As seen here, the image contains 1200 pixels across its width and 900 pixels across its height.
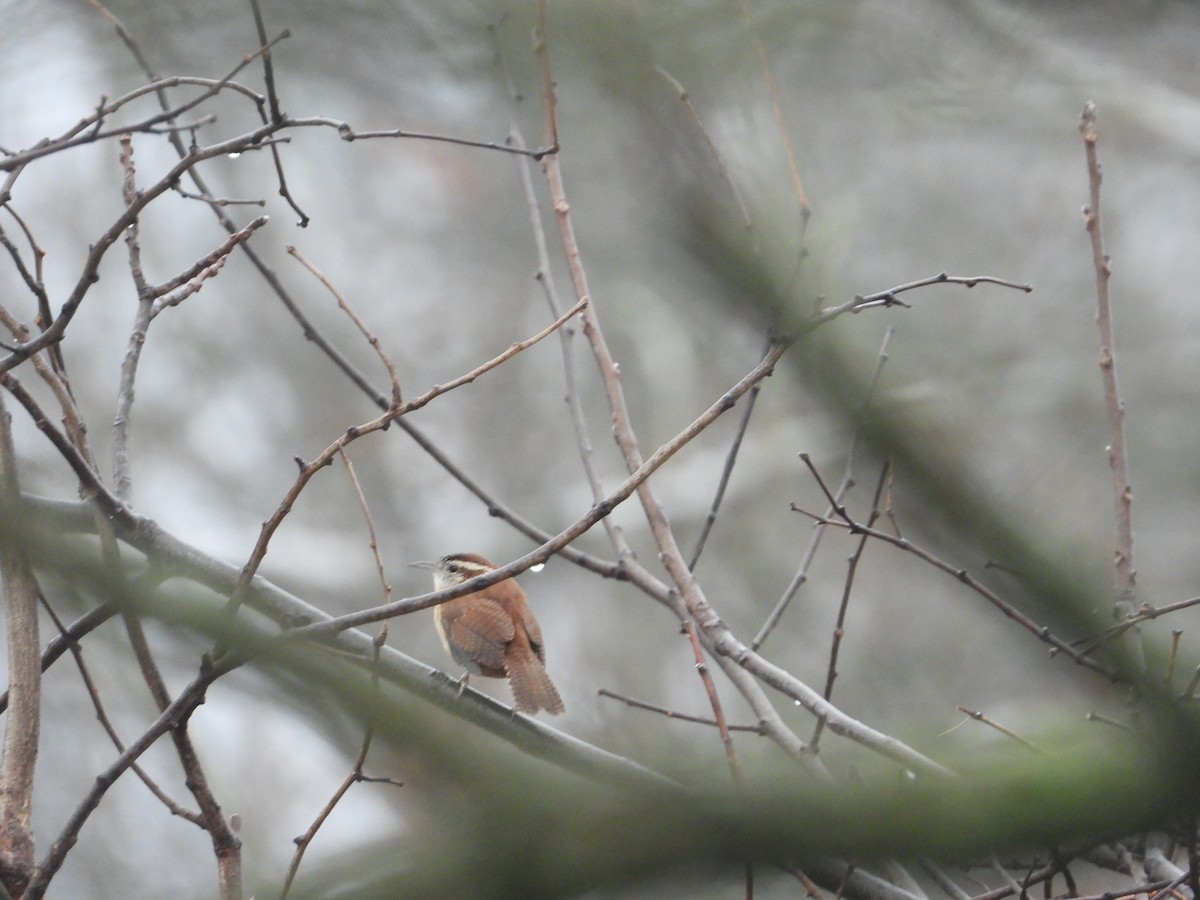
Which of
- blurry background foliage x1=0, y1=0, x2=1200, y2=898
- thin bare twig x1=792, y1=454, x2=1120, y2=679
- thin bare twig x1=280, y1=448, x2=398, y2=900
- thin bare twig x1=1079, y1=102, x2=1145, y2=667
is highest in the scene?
blurry background foliage x1=0, y1=0, x2=1200, y2=898

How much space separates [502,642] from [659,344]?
27.8 ft


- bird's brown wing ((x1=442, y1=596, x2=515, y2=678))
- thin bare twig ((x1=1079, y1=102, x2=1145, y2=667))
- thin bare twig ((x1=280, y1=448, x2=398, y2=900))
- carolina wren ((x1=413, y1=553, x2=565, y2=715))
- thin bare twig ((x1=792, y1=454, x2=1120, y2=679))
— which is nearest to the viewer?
thin bare twig ((x1=280, y1=448, x2=398, y2=900))

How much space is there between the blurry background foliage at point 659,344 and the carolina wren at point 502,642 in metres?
0.27

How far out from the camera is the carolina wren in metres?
3.88

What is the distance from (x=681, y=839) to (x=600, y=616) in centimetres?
1033

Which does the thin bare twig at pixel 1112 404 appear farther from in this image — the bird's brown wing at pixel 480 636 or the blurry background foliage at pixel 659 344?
the bird's brown wing at pixel 480 636

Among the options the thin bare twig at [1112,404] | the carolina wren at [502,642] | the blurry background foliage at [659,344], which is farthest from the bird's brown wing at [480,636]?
the thin bare twig at [1112,404]

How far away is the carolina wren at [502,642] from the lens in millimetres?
3881

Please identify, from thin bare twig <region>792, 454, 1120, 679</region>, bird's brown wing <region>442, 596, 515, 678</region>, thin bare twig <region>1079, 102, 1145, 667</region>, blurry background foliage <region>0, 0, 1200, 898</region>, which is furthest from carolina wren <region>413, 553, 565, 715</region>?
thin bare twig <region>1079, 102, 1145, 667</region>

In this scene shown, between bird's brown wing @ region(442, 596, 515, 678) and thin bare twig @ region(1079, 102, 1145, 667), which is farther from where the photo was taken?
bird's brown wing @ region(442, 596, 515, 678)

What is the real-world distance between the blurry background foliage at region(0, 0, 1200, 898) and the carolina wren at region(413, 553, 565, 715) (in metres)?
0.27

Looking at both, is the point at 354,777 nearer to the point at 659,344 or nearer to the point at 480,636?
the point at 480,636

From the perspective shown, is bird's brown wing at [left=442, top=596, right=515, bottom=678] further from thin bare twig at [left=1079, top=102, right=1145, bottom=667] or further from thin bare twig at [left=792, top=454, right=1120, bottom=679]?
thin bare twig at [left=1079, top=102, right=1145, bottom=667]

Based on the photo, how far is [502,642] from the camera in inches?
159
